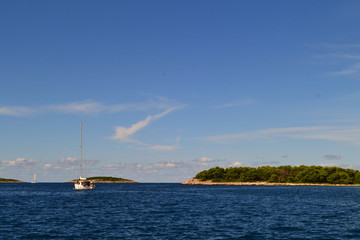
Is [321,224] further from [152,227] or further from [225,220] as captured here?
[152,227]

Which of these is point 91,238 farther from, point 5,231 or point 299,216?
point 299,216

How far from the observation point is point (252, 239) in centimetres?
3881

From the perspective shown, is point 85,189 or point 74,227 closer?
point 74,227

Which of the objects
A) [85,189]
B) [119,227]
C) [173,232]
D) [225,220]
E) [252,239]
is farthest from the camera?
[85,189]

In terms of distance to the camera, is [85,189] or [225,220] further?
[85,189]

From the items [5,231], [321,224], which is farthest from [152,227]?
[321,224]

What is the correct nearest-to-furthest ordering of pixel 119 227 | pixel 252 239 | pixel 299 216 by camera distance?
1. pixel 252 239
2. pixel 119 227
3. pixel 299 216

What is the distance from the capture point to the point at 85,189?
18775cm

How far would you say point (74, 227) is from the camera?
156ft

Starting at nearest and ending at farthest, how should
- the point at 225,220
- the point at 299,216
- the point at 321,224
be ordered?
the point at 321,224, the point at 225,220, the point at 299,216

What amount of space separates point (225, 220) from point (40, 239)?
27.9 m

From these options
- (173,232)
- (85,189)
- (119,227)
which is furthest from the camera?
(85,189)

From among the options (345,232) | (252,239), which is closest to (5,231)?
(252,239)

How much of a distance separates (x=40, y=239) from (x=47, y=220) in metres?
17.2
